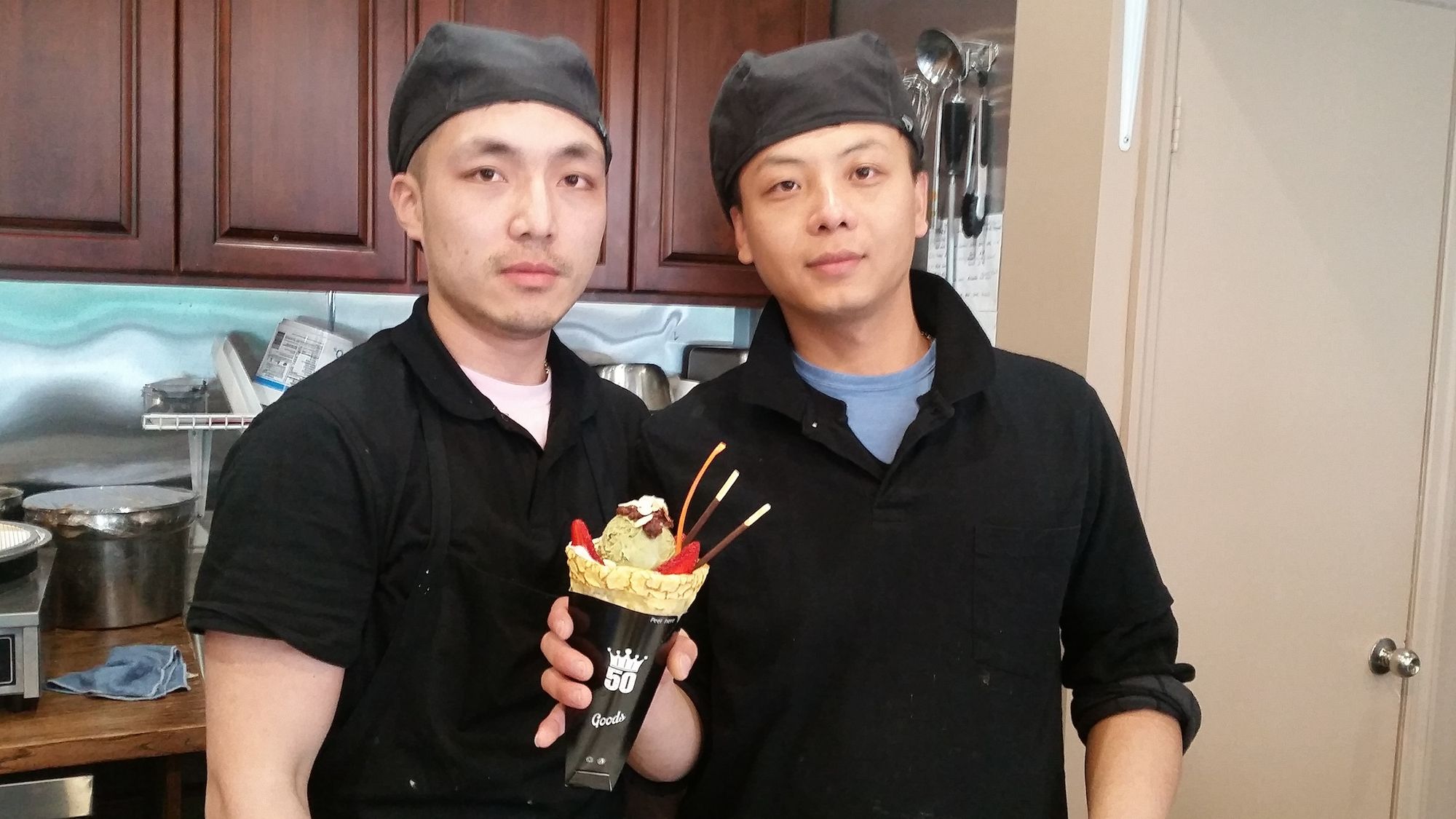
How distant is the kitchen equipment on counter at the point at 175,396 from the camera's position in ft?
7.05

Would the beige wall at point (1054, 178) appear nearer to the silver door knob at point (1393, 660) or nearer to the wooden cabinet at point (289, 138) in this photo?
the silver door knob at point (1393, 660)

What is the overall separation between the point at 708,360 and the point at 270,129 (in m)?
1.12

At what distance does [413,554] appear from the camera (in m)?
0.99

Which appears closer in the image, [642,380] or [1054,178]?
[1054,178]

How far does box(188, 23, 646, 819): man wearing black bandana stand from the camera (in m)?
0.89

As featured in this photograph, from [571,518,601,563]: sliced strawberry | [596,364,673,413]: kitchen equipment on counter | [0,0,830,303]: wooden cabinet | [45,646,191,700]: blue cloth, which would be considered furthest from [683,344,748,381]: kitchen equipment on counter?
[571,518,601,563]: sliced strawberry

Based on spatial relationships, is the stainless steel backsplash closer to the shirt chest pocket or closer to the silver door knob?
the shirt chest pocket

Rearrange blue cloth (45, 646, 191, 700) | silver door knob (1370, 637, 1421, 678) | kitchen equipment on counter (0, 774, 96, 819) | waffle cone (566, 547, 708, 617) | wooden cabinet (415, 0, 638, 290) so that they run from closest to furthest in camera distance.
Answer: waffle cone (566, 547, 708, 617) → kitchen equipment on counter (0, 774, 96, 819) → blue cloth (45, 646, 191, 700) → silver door knob (1370, 637, 1421, 678) → wooden cabinet (415, 0, 638, 290)

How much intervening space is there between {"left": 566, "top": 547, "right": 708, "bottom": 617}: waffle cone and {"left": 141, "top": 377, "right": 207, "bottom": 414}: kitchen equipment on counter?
164 cm

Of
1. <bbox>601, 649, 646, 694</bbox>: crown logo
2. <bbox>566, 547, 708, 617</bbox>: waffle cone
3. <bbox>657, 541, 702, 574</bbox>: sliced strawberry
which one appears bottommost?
<bbox>601, 649, 646, 694</bbox>: crown logo

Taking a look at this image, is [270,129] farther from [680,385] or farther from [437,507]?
[437,507]

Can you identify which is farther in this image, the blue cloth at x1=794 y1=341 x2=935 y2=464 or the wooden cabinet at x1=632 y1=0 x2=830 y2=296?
the wooden cabinet at x1=632 y1=0 x2=830 y2=296

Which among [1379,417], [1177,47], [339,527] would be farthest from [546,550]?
[1379,417]

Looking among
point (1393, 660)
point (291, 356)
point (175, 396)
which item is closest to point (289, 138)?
point (291, 356)
